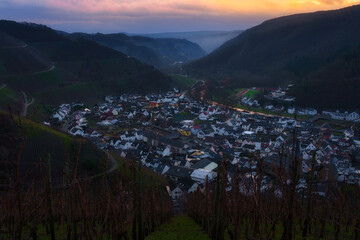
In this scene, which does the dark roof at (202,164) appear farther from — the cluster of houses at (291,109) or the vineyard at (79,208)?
the cluster of houses at (291,109)

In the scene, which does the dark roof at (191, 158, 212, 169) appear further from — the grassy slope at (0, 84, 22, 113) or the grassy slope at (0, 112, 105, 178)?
the grassy slope at (0, 84, 22, 113)

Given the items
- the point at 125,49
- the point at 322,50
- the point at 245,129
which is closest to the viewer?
the point at 245,129

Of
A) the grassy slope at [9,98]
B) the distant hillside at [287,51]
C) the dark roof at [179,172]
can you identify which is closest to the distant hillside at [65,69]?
the grassy slope at [9,98]

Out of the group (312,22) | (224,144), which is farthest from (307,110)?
(312,22)

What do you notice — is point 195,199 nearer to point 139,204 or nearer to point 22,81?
point 139,204

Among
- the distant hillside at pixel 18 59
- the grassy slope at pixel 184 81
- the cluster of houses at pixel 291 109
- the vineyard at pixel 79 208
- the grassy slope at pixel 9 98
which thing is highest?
the distant hillside at pixel 18 59
